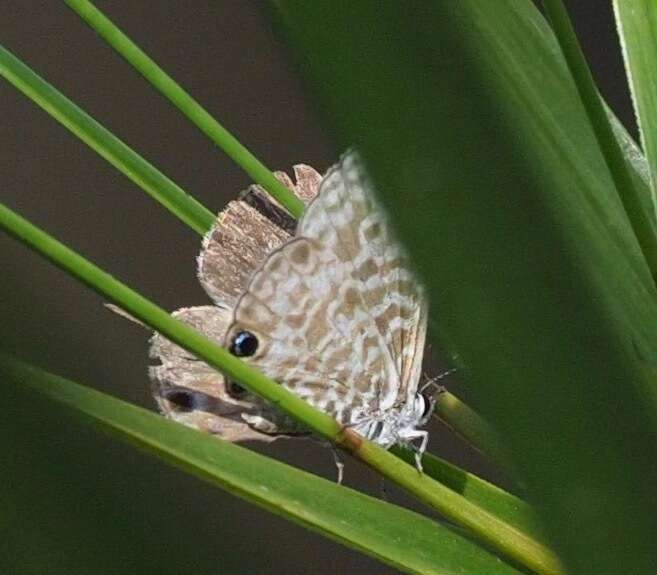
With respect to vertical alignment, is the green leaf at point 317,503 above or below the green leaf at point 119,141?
below

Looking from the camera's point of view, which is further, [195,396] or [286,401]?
[195,396]

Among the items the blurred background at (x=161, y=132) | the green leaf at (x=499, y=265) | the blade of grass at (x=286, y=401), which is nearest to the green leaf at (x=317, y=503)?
the blade of grass at (x=286, y=401)

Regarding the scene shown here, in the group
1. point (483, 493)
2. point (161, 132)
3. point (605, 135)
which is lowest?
point (483, 493)

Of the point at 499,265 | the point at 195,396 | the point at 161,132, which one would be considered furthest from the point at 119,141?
the point at 161,132

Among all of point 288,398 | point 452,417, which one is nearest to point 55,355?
point 288,398

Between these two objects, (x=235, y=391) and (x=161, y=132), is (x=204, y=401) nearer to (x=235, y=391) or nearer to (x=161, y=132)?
(x=235, y=391)

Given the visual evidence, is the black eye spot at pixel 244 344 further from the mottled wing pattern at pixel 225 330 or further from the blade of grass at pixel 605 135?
the blade of grass at pixel 605 135

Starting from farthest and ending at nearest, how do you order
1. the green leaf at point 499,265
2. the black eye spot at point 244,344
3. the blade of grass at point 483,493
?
1. the black eye spot at point 244,344
2. the blade of grass at point 483,493
3. the green leaf at point 499,265
